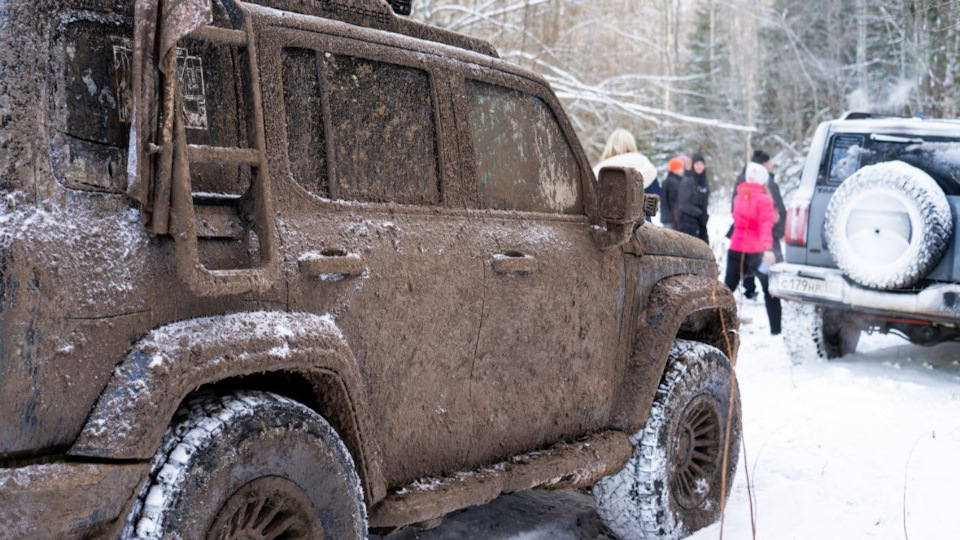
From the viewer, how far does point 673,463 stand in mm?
4453

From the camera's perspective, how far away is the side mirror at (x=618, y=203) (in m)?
3.99

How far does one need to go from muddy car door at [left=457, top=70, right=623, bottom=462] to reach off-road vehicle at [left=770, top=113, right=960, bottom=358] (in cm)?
381

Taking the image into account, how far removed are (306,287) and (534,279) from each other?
1.13 meters

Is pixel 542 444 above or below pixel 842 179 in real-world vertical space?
below

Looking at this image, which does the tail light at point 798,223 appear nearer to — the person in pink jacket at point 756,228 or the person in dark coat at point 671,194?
the person in pink jacket at point 756,228

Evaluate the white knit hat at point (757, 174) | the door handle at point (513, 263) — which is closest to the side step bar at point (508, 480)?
the door handle at point (513, 263)

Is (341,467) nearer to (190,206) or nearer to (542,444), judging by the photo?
(190,206)

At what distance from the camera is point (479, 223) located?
3.55 metres

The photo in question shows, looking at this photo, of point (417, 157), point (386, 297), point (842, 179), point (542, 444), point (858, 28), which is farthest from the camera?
point (858, 28)

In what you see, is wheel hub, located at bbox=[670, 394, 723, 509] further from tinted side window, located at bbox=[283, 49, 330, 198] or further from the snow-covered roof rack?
tinted side window, located at bbox=[283, 49, 330, 198]

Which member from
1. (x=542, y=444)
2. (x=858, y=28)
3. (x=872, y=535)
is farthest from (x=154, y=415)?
(x=858, y=28)

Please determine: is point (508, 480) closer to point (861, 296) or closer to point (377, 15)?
point (377, 15)

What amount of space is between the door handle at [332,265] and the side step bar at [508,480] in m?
0.78

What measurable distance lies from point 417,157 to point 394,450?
1032 millimetres
